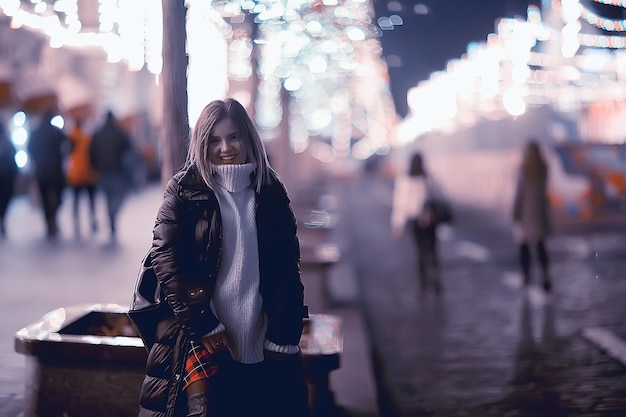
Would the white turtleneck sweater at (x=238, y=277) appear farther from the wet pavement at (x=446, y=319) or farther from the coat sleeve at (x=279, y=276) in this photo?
the wet pavement at (x=446, y=319)

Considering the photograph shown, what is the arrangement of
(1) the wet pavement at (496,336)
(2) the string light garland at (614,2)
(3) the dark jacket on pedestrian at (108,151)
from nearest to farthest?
1. (1) the wet pavement at (496,336)
2. (2) the string light garland at (614,2)
3. (3) the dark jacket on pedestrian at (108,151)

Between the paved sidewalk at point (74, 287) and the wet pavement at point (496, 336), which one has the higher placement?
the paved sidewalk at point (74, 287)

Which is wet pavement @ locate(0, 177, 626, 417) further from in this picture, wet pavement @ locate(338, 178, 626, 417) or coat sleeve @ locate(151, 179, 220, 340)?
coat sleeve @ locate(151, 179, 220, 340)

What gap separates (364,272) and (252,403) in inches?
383

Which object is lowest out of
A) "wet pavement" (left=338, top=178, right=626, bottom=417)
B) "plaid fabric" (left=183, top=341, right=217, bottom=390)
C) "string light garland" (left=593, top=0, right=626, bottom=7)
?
"wet pavement" (left=338, top=178, right=626, bottom=417)

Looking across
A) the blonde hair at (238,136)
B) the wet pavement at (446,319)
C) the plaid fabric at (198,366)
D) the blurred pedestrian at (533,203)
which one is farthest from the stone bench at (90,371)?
the blurred pedestrian at (533,203)

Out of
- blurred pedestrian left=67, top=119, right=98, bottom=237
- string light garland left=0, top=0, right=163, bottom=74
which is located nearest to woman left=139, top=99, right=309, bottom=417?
string light garland left=0, top=0, right=163, bottom=74

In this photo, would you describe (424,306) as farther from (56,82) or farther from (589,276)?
(56,82)

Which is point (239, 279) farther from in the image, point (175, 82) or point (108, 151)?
point (108, 151)

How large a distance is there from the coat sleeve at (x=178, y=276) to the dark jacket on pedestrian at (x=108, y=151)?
453 inches

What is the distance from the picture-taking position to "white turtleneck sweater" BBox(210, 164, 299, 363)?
10.6 ft

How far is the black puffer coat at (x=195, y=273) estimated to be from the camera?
315cm

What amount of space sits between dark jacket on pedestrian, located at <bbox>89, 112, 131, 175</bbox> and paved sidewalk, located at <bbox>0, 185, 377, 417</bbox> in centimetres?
126

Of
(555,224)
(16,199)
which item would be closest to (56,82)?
(16,199)
